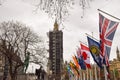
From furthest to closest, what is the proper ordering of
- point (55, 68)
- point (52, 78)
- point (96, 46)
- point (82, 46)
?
point (55, 68)
point (52, 78)
point (82, 46)
point (96, 46)

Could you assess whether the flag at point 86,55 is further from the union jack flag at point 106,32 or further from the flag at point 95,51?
the union jack flag at point 106,32

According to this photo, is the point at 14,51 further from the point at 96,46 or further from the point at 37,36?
the point at 96,46

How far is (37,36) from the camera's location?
43219 millimetres

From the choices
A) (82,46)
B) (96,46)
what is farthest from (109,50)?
(82,46)

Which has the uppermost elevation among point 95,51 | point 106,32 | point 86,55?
point 106,32

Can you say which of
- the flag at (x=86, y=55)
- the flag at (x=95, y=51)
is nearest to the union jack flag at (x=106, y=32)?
the flag at (x=95, y=51)

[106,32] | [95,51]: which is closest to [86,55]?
[95,51]

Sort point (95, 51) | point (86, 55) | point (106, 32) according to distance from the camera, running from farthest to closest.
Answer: point (86, 55), point (95, 51), point (106, 32)

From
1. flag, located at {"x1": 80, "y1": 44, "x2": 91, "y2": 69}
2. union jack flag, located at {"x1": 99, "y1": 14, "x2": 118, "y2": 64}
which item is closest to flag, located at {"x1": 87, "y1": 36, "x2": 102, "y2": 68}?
union jack flag, located at {"x1": 99, "y1": 14, "x2": 118, "y2": 64}

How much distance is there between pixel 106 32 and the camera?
2223 cm

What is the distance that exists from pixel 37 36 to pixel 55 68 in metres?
77.0

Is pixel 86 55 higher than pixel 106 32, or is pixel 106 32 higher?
pixel 106 32

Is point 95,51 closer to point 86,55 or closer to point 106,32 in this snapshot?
point 106,32

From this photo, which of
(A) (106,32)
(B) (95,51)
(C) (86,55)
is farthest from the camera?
(C) (86,55)
